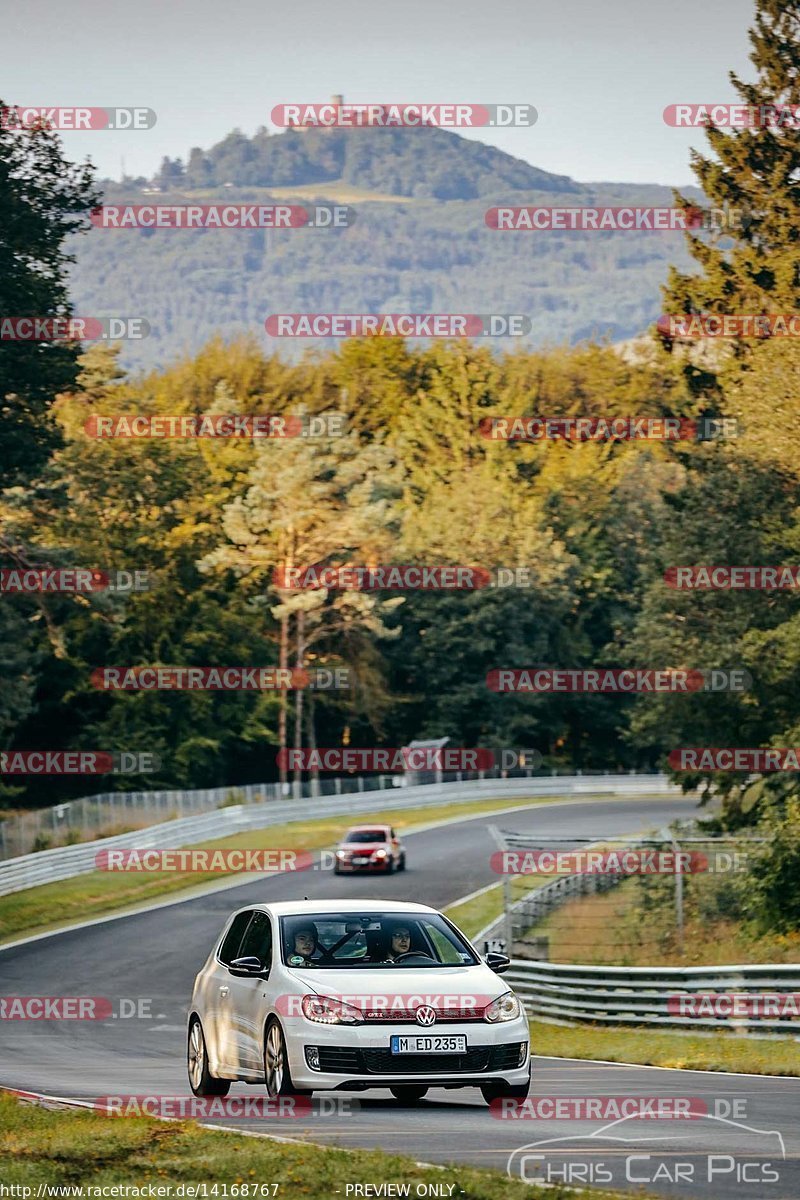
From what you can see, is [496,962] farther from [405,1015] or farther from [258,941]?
[258,941]

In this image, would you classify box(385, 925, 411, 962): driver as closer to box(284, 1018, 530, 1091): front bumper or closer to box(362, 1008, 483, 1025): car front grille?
box(362, 1008, 483, 1025): car front grille

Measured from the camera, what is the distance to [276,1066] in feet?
44.6

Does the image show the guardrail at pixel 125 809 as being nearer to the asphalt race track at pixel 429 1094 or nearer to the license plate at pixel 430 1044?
the asphalt race track at pixel 429 1094

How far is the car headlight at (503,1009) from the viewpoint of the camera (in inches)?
525

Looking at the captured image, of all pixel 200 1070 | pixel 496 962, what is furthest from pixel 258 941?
pixel 496 962

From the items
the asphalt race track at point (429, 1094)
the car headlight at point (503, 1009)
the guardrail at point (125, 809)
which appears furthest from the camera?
the guardrail at point (125, 809)

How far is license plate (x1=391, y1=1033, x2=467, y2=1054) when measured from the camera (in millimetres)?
13102

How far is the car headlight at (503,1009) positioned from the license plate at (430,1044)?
294mm

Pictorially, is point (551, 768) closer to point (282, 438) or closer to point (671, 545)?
point (282, 438)

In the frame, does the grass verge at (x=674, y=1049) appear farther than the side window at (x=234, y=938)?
Yes

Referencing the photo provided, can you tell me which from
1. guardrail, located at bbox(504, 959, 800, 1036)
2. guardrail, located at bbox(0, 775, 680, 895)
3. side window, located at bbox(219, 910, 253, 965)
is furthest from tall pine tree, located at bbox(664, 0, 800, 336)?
side window, located at bbox(219, 910, 253, 965)

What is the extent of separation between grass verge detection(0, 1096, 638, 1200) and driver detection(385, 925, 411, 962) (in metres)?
2.19

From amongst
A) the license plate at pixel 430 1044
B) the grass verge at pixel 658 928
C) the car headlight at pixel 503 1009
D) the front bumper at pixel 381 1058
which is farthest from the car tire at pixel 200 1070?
the grass verge at pixel 658 928

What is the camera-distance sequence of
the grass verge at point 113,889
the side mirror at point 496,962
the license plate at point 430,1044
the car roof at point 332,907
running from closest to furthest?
1. the license plate at point 430,1044
2. the side mirror at point 496,962
3. the car roof at point 332,907
4. the grass verge at point 113,889
